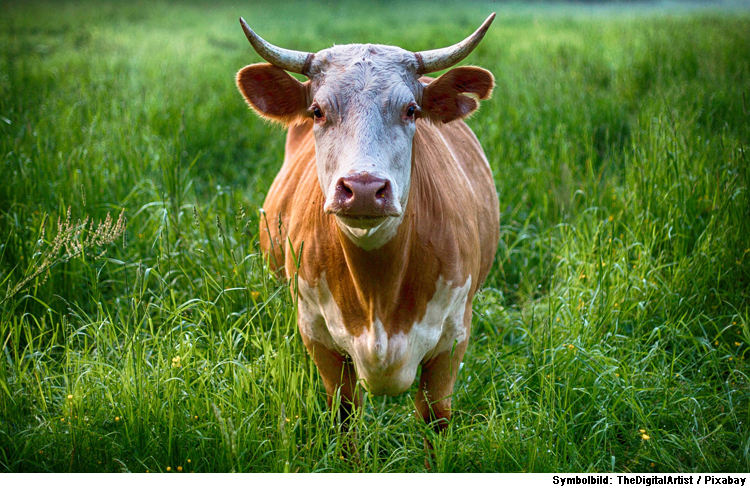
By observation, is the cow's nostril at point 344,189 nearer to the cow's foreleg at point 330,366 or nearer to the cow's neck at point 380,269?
the cow's neck at point 380,269

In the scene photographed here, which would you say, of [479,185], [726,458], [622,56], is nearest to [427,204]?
[479,185]

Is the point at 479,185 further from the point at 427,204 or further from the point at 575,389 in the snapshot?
the point at 575,389

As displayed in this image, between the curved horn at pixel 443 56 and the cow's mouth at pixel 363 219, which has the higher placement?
the curved horn at pixel 443 56

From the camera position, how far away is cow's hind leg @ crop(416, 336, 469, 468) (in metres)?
2.65

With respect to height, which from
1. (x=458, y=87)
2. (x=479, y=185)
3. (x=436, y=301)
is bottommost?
(x=436, y=301)

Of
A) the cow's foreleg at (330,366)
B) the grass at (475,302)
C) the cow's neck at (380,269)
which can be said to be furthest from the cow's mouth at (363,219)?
the cow's foreleg at (330,366)

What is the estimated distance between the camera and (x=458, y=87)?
8.21 ft

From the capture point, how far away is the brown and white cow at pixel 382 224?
2195mm

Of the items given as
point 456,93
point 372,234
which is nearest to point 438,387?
point 372,234

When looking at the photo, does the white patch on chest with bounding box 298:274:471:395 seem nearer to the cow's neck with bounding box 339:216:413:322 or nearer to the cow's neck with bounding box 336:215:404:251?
the cow's neck with bounding box 339:216:413:322

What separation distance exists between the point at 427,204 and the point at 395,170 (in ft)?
1.40

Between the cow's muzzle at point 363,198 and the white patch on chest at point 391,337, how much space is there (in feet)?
1.99

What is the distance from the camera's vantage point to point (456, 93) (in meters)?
2.51

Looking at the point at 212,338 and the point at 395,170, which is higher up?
the point at 395,170
